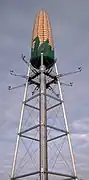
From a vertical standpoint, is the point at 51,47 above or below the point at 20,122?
above

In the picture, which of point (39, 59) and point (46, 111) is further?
point (39, 59)

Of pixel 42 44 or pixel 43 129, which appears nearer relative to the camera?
pixel 43 129

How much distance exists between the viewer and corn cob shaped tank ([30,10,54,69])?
120 feet

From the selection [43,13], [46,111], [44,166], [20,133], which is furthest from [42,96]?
[43,13]

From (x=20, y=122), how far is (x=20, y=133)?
1387 millimetres

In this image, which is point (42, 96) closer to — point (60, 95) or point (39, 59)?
point (60, 95)

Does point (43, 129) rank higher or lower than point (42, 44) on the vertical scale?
lower

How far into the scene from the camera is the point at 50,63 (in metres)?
37.1

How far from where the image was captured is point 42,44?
36656 millimetres

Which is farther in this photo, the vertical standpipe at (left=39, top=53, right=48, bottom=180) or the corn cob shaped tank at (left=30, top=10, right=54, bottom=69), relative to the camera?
the corn cob shaped tank at (left=30, top=10, right=54, bottom=69)

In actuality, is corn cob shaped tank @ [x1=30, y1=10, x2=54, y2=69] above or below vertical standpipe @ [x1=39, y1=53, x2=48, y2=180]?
above

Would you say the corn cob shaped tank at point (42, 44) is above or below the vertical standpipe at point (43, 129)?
above

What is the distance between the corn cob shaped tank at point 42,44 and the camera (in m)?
36.5

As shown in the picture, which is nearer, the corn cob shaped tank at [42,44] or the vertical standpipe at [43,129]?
the vertical standpipe at [43,129]
